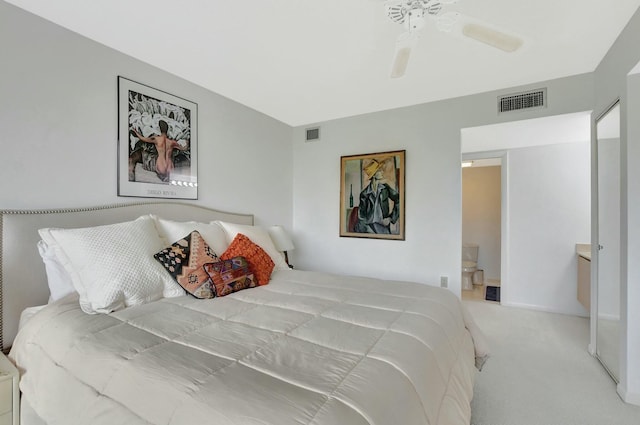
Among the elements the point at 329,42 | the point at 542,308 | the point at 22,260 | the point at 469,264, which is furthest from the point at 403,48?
the point at 469,264

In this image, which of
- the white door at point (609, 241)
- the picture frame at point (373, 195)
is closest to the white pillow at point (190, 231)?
the picture frame at point (373, 195)

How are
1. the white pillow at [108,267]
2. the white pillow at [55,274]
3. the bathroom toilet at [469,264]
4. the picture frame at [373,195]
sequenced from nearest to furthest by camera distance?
the white pillow at [108,267]
the white pillow at [55,274]
the picture frame at [373,195]
the bathroom toilet at [469,264]

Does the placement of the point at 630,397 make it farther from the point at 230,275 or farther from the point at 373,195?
the point at 230,275

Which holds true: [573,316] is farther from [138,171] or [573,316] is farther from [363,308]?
[138,171]

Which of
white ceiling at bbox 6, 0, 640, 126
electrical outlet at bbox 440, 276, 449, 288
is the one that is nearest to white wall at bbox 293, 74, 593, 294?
electrical outlet at bbox 440, 276, 449, 288

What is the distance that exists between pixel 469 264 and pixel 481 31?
3933 millimetres

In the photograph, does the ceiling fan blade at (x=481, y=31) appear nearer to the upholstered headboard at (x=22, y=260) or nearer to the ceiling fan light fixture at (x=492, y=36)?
the ceiling fan light fixture at (x=492, y=36)

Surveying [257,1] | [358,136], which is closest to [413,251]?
[358,136]

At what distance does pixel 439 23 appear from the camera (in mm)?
1673

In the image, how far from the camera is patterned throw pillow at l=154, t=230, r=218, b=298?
5.82ft

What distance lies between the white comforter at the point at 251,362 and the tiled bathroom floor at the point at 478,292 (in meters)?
2.87

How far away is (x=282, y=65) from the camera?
95.8 inches

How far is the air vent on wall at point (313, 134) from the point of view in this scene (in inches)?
154

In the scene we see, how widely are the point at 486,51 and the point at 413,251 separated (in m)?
1.97
